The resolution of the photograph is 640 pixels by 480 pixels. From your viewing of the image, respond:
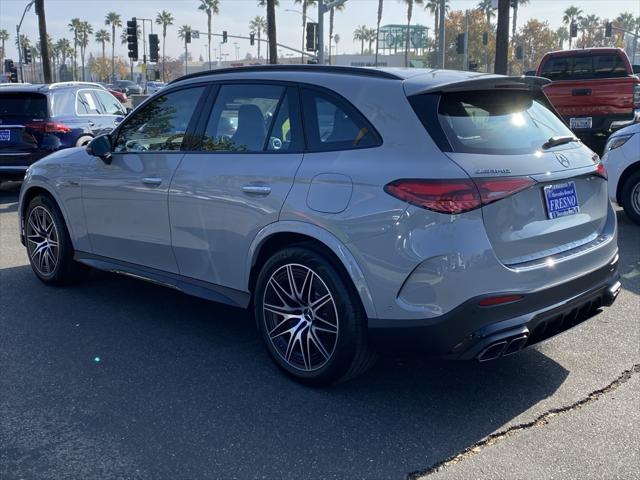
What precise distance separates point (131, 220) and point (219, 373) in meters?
1.48

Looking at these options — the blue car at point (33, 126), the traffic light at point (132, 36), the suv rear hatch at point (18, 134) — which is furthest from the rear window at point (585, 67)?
the traffic light at point (132, 36)

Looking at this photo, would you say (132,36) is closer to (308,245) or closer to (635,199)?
(635,199)

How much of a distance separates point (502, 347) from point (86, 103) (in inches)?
425

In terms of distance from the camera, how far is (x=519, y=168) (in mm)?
3404

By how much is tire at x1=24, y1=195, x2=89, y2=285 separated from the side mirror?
90 centimetres

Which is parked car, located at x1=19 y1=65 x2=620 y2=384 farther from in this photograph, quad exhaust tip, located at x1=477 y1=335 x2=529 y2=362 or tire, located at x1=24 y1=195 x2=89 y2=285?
tire, located at x1=24 y1=195 x2=89 y2=285

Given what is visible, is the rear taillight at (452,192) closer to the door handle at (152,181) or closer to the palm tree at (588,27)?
the door handle at (152,181)

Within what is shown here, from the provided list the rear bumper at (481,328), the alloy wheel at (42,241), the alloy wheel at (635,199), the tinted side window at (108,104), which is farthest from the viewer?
the tinted side window at (108,104)

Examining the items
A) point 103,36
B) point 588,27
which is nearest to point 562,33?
point 588,27

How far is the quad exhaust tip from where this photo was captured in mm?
3296

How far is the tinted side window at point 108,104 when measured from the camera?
12859mm

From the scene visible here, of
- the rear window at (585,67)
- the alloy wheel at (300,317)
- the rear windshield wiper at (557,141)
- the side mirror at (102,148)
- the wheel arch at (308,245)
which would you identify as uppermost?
the rear window at (585,67)

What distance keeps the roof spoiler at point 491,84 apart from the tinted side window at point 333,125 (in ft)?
1.13

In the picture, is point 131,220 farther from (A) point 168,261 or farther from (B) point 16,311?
(B) point 16,311
